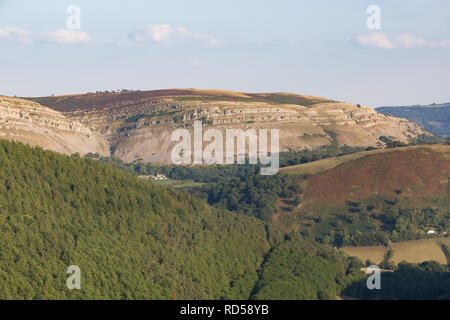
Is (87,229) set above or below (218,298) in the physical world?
above

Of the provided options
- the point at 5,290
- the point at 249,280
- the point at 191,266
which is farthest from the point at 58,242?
the point at 249,280

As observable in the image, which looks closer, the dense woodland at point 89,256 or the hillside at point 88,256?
the hillside at point 88,256

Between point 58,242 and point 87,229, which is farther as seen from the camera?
point 87,229

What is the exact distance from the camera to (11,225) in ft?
529

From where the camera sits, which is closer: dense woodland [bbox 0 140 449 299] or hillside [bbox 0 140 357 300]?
Result: hillside [bbox 0 140 357 300]

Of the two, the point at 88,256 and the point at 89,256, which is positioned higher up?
the point at 88,256

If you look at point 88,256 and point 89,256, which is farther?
point 89,256

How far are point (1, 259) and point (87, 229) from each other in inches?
1409
